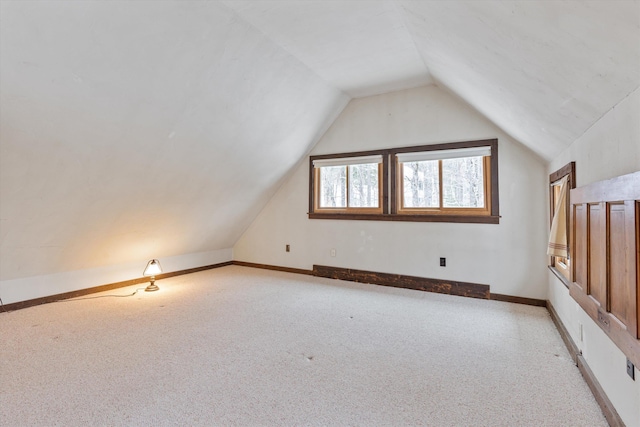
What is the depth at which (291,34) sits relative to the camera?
2.71 metres

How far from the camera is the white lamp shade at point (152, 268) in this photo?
4.27 m

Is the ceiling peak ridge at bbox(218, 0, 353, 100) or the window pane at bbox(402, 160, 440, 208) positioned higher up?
the ceiling peak ridge at bbox(218, 0, 353, 100)

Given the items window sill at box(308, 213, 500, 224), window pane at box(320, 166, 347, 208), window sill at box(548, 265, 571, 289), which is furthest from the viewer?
window pane at box(320, 166, 347, 208)

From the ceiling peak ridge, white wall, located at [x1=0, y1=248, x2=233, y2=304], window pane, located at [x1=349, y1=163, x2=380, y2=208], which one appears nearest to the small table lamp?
white wall, located at [x1=0, y1=248, x2=233, y2=304]

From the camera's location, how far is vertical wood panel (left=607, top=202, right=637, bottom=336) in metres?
1.19

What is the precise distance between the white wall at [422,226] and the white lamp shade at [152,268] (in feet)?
5.55

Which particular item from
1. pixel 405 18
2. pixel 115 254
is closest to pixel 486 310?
pixel 405 18

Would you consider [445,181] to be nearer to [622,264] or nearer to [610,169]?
[610,169]

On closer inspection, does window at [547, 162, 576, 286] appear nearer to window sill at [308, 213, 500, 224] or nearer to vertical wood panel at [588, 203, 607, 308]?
vertical wood panel at [588, 203, 607, 308]

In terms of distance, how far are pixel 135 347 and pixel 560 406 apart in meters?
2.83

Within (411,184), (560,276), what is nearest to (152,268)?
(411,184)

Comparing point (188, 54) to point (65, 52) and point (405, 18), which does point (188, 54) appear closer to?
point (65, 52)

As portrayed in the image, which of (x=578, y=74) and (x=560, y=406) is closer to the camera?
(x=578, y=74)

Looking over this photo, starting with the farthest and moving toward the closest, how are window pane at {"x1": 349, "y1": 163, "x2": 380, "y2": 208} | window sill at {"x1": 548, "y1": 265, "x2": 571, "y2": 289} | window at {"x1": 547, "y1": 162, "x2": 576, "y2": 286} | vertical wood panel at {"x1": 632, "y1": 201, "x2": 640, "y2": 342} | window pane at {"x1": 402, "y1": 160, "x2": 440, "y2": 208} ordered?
window pane at {"x1": 349, "y1": 163, "x2": 380, "y2": 208} → window pane at {"x1": 402, "y1": 160, "x2": 440, "y2": 208} → window sill at {"x1": 548, "y1": 265, "x2": 571, "y2": 289} → window at {"x1": 547, "y1": 162, "x2": 576, "y2": 286} → vertical wood panel at {"x1": 632, "y1": 201, "x2": 640, "y2": 342}
